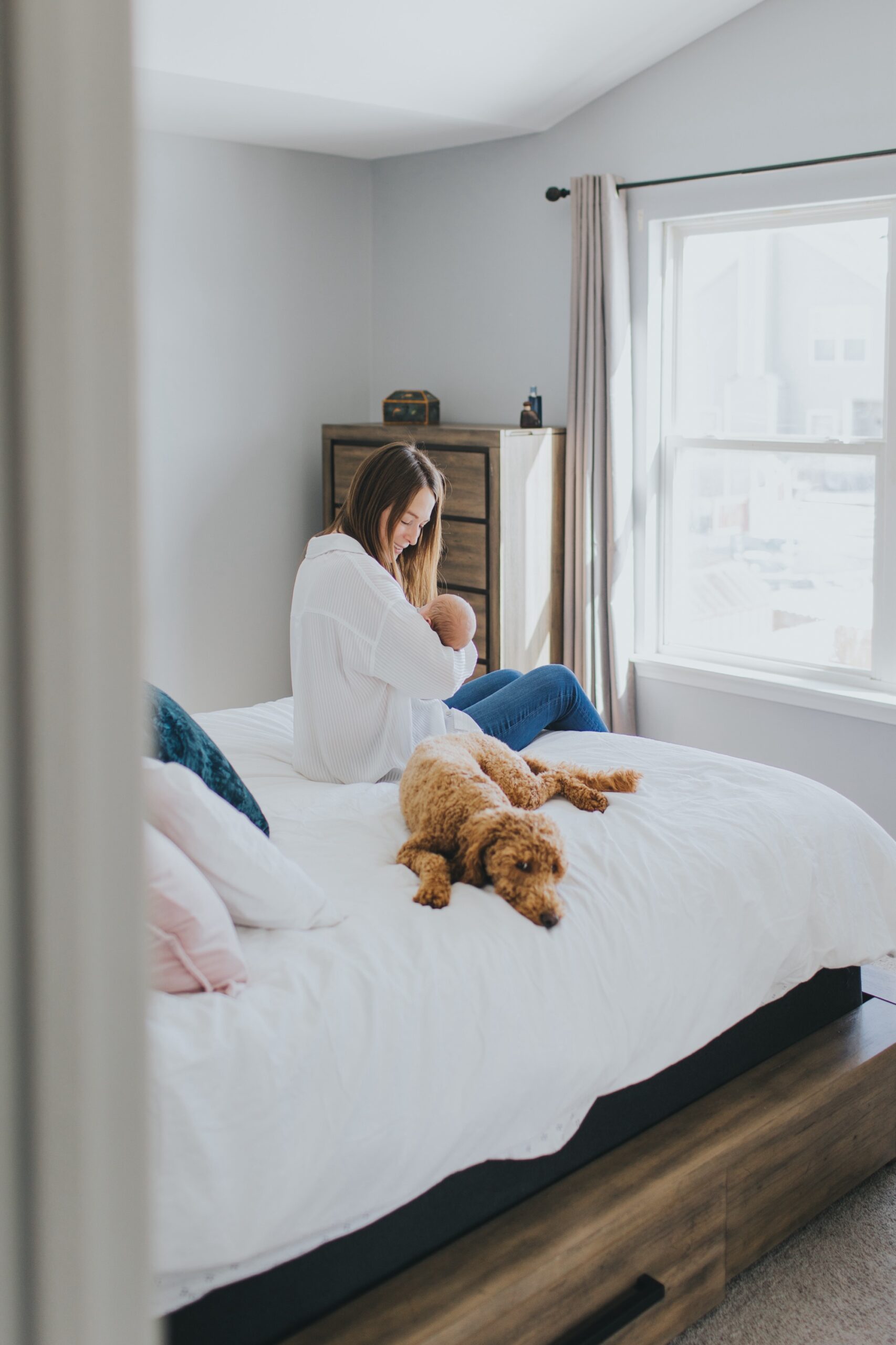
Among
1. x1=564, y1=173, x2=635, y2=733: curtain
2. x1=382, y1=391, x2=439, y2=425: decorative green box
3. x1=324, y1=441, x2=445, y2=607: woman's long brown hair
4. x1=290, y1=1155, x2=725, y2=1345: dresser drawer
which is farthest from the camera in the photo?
x1=382, y1=391, x2=439, y2=425: decorative green box

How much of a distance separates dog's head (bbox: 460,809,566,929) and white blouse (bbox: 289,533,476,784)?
545 millimetres

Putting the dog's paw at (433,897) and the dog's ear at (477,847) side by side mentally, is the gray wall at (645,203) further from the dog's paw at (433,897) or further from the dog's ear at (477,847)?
the dog's paw at (433,897)

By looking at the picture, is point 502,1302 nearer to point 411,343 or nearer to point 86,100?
point 86,100

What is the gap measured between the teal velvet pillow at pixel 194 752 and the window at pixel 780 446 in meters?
2.33

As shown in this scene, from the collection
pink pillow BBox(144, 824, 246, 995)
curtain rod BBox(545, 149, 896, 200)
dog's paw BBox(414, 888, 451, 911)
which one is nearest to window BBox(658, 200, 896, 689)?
curtain rod BBox(545, 149, 896, 200)

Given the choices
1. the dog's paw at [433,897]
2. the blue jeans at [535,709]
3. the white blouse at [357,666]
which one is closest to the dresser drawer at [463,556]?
the blue jeans at [535,709]

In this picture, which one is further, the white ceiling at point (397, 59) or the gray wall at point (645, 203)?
the gray wall at point (645, 203)

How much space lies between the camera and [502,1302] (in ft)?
4.44

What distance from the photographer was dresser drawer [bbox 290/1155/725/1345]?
4.31 feet

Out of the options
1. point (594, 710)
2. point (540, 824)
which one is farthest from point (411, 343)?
point (540, 824)

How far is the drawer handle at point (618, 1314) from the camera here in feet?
4.75

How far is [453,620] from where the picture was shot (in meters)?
2.19

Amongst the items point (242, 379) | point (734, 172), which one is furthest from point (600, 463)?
point (242, 379)

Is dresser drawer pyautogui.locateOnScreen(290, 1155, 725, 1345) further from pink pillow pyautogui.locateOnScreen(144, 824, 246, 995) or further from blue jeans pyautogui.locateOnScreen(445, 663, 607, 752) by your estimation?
blue jeans pyautogui.locateOnScreen(445, 663, 607, 752)
